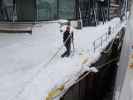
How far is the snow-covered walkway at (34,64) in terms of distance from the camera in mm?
10247

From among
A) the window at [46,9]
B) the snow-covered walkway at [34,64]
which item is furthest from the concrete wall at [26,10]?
the snow-covered walkway at [34,64]

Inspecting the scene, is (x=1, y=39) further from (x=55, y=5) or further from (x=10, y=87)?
(x=10, y=87)

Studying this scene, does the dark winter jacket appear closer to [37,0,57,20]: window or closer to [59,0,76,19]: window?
[37,0,57,20]: window

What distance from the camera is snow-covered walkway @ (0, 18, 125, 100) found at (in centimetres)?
1025

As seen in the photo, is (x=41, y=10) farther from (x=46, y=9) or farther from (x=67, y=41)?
(x=67, y=41)

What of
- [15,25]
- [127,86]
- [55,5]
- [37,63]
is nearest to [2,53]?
[37,63]

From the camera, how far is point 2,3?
955 inches

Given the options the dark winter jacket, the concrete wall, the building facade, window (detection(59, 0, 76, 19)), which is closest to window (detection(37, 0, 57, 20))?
the building facade

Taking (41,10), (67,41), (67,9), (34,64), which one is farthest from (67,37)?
(67,9)

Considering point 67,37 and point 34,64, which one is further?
point 67,37

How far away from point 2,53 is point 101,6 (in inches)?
632

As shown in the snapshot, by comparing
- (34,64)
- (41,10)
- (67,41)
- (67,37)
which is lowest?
(34,64)

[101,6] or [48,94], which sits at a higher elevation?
[101,6]

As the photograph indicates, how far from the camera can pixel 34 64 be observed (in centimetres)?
1356
